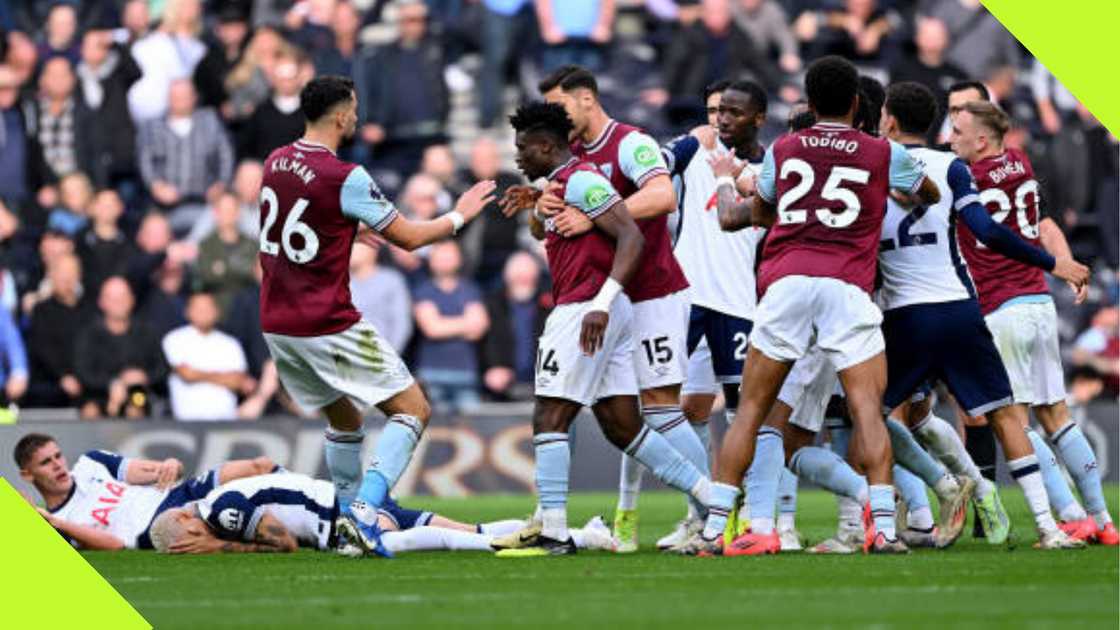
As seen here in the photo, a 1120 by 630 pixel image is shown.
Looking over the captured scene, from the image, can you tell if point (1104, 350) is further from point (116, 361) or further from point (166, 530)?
point (166, 530)

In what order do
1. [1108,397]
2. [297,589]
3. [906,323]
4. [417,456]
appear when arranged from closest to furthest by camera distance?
[297,589]
[906,323]
[417,456]
[1108,397]

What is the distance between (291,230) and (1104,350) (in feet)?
39.1

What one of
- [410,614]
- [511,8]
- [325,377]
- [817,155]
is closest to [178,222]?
[511,8]

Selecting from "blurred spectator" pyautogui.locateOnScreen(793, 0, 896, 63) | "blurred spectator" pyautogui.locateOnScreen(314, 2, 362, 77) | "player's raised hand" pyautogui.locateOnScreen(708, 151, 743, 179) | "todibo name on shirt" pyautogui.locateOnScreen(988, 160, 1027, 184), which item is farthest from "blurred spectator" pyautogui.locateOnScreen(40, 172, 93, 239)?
"todibo name on shirt" pyautogui.locateOnScreen(988, 160, 1027, 184)

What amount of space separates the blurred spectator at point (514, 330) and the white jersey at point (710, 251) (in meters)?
7.58

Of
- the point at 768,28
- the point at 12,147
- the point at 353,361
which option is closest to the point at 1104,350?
the point at 768,28

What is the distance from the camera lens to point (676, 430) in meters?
13.0

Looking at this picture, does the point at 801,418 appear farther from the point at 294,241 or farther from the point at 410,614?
the point at 410,614

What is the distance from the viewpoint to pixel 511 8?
23.7 m

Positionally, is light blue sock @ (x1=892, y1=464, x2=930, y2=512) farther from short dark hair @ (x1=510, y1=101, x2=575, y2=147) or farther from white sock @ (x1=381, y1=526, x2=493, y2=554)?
short dark hair @ (x1=510, y1=101, x2=575, y2=147)

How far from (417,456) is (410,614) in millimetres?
11362

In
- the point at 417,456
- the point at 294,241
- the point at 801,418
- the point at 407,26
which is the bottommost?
the point at 417,456

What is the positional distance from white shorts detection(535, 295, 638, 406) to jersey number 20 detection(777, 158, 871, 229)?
3.78ft

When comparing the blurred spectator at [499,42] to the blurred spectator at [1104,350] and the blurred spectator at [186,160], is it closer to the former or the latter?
the blurred spectator at [186,160]
